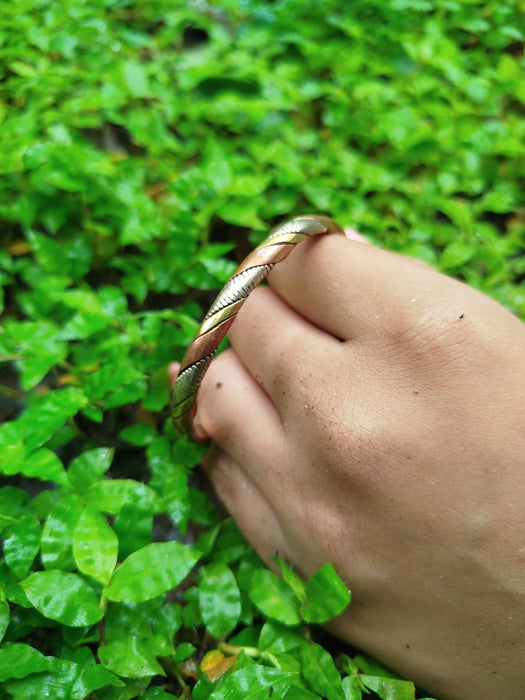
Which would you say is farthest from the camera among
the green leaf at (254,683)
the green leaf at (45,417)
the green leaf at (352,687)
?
the green leaf at (45,417)

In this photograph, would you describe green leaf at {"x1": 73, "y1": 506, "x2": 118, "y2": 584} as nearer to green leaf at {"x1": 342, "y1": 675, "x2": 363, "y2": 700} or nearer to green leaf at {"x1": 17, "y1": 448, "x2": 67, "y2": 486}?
green leaf at {"x1": 17, "y1": 448, "x2": 67, "y2": 486}

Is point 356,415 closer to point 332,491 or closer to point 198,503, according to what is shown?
point 332,491

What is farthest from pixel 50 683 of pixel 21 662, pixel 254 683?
pixel 254 683

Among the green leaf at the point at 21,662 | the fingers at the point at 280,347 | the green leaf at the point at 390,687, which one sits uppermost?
the fingers at the point at 280,347

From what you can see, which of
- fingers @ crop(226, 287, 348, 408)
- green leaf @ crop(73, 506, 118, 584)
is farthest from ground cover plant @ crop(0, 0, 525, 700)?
fingers @ crop(226, 287, 348, 408)

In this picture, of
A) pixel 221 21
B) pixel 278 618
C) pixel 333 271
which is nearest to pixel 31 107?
pixel 221 21

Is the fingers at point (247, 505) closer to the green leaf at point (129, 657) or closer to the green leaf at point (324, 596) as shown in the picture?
the green leaf at point (324, 596)

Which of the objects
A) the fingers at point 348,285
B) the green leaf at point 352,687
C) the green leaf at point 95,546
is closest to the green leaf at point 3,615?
the green leaf at point 95,546
